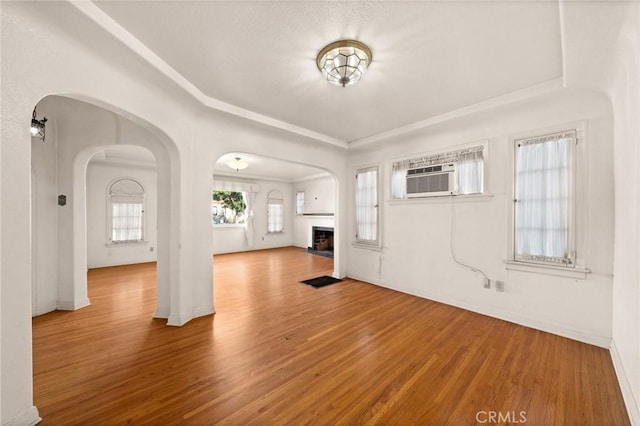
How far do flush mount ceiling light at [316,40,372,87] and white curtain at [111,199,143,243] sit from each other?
255 inches

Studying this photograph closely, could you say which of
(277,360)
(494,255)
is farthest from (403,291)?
(277,360)

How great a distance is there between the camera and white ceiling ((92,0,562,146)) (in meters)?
1.56

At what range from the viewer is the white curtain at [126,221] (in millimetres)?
5949

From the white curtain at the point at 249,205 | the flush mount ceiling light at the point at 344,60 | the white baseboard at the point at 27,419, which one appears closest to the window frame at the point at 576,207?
the flush mount ceiling light at the point at 344,60

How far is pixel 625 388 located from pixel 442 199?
2370 millimetres

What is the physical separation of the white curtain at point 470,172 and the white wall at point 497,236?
11 centimetres

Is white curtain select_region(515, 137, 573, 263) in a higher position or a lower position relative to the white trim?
higher

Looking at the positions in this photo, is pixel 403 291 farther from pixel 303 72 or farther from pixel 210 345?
pixel 303 72

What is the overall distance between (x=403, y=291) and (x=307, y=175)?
5.45 meters

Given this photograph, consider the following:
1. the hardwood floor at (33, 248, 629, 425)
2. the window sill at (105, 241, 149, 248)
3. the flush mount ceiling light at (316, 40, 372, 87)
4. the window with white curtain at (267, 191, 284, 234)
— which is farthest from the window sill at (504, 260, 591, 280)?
the window sill at (105, 241, 149, 248)

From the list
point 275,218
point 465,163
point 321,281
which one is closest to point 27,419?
point 321,281

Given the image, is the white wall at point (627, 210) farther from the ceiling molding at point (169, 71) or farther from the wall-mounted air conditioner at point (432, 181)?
the ceiling molding at point (169, 71)

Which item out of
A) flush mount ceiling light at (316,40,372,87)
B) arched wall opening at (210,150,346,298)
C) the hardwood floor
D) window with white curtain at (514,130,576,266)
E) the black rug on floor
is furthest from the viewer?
arched wall opening at (210,150,346,298)

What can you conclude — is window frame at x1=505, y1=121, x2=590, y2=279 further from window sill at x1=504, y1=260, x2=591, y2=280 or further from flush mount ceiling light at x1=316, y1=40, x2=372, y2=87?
flush mount ceiling light at x1=316, y1=40, x2=372, y2=87
